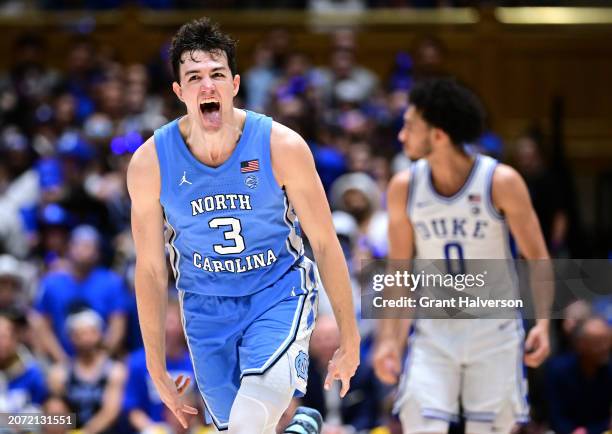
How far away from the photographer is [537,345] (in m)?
6.25

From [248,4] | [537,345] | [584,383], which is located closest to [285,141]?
[537,345]

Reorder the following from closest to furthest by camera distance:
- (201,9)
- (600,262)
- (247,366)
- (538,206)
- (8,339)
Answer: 1. (247,366)
2. (600,262)
3. (8,339)
4. (538,206)
5. (201,9)

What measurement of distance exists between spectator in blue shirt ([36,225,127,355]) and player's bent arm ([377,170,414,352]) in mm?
3266

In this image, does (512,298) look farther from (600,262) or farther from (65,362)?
(65,362)

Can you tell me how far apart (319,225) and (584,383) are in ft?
11.3

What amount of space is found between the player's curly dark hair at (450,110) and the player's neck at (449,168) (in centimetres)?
7

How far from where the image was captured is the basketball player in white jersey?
20.1ft

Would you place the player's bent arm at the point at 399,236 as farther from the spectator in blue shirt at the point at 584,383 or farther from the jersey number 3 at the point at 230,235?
the spectator in blue shirt at the point at 584,383

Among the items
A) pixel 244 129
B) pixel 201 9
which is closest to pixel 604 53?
pixel 201 9

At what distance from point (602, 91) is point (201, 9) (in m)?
4.49

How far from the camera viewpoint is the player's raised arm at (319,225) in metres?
5.06

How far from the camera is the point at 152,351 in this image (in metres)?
5.27

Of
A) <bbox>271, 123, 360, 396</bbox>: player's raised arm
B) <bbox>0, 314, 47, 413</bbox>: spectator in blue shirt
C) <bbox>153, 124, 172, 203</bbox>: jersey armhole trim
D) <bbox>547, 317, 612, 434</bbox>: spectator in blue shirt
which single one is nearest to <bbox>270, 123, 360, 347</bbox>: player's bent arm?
<bbox>271, 123, 360, 396</bbox>: player's raised arm

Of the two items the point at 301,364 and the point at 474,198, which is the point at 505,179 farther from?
the point at 301,364
